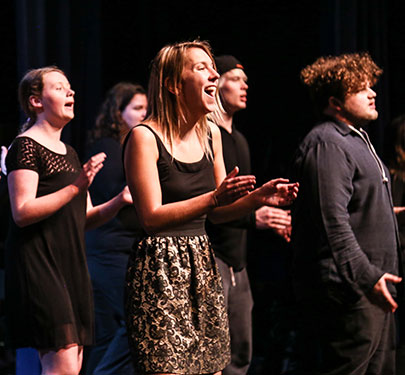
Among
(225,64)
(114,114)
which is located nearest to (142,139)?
(225,64)

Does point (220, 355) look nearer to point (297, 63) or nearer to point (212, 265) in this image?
point (212, 265)

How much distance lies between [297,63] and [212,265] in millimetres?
3859

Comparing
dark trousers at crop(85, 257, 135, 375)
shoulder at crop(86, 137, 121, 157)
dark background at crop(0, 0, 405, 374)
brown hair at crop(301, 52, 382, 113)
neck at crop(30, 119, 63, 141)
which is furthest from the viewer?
dark background at crop(0, 0, 405, 374)

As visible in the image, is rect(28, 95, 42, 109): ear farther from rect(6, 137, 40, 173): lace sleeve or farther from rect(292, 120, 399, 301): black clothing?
rect(292, 120, 399, 301): black clothing

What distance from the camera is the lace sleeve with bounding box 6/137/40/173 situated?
2.71 meters

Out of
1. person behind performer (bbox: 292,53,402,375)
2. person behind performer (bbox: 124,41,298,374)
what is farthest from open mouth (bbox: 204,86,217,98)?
person behind performer (bbox: 292,53,402,375)

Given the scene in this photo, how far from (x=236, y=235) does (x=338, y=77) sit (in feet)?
2.83

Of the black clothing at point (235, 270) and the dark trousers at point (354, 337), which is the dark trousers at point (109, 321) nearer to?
the black clothing at point (235, 270)

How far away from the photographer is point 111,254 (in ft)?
12.5

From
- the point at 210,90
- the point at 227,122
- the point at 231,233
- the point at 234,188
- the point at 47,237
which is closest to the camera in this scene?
the point at 234,188

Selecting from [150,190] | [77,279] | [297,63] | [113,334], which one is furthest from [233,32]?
[150,190]

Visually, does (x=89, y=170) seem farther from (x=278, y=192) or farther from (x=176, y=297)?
(x=278, y=192)

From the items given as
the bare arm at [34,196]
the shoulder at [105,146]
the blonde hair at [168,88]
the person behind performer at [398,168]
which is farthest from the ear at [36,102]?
the person behind performer at [398,168]

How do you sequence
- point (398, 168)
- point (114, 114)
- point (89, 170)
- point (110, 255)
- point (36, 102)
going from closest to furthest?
point (89, 170)
point (36, 102)
point (110, 255)
point (114, 114)
point (398, 168)
